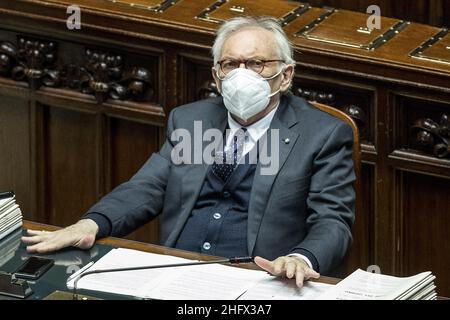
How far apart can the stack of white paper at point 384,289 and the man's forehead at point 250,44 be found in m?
0.92

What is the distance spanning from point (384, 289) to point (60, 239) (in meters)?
1.00

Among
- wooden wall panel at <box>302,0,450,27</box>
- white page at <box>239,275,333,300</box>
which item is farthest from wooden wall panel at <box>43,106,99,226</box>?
white page at <box>239,275,333,300</box>

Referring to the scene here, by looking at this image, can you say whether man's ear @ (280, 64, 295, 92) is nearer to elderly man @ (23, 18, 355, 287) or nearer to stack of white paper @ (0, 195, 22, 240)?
elderly man @ (23, 18, 355, 287)

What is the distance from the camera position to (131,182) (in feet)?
14.9

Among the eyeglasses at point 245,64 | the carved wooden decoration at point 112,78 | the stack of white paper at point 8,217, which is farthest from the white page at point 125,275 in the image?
the carved wooden decoration at point 112,78

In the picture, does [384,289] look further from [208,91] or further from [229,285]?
[208,91]

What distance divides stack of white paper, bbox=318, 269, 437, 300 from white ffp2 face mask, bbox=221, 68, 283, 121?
821mm

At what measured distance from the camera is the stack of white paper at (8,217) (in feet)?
13.8

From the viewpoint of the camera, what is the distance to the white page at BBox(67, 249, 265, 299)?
148 inches

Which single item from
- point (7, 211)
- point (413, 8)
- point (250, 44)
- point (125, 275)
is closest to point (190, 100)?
point (413, 8)

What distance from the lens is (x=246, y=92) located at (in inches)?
171

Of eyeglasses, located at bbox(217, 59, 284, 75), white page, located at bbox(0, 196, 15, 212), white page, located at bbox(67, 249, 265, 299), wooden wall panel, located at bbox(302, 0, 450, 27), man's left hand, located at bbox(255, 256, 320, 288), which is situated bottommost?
white page, located at bbox(67, 249, 265, 299)

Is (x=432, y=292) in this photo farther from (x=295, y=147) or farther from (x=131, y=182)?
(x=131, y=182)
